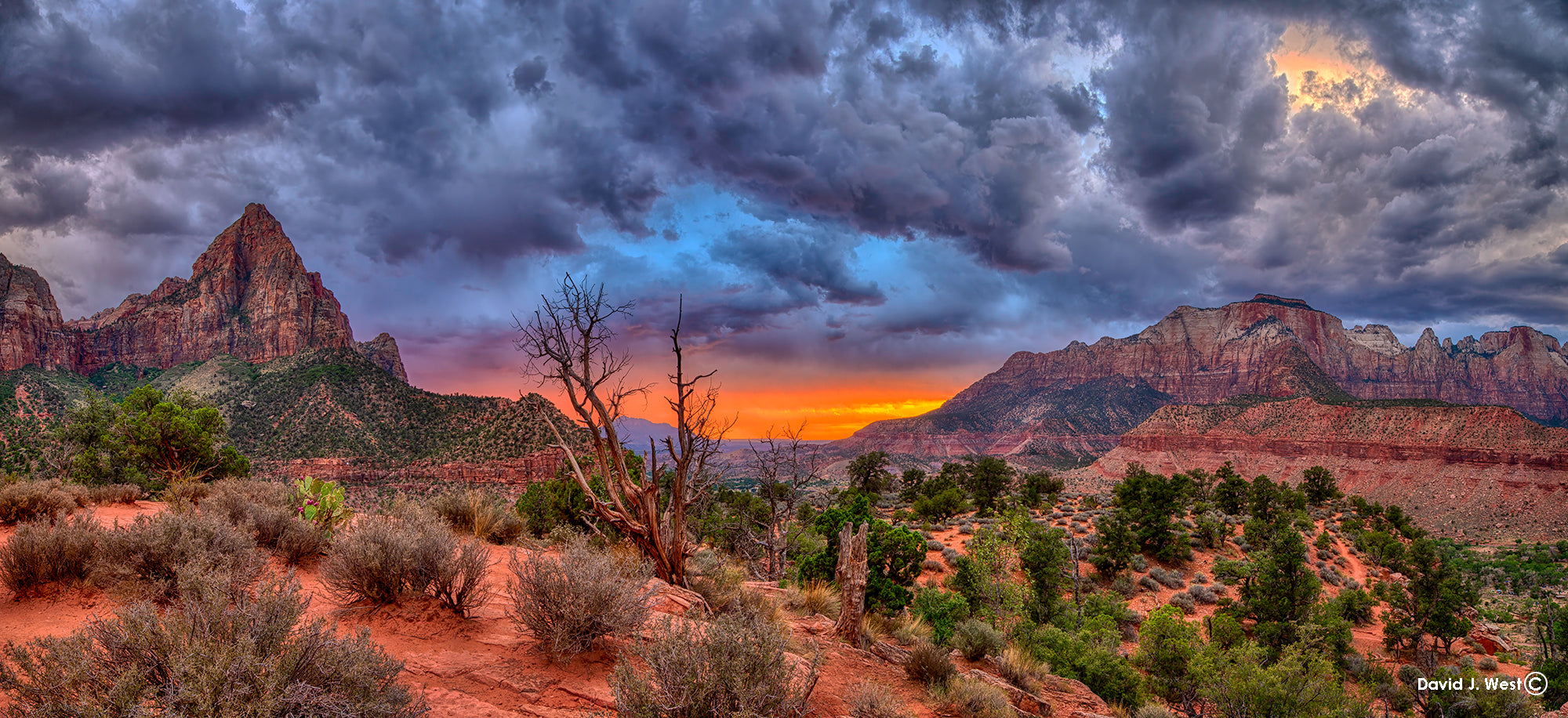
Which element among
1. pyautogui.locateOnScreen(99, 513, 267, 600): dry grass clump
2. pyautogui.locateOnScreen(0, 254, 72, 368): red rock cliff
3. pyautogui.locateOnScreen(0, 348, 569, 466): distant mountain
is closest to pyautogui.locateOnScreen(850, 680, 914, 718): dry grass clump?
pyautogui.locateOnScreen(99, 513, 267, 600): dry grass clump

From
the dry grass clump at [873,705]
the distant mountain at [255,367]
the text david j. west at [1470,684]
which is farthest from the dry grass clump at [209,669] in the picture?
the distant mountain at [255,367]

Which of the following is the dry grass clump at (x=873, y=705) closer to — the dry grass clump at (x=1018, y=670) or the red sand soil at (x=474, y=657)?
the red sand soil at (x=474, y=657)

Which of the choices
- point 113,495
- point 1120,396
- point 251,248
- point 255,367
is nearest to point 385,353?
point 251,248

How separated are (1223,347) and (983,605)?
21798 cm

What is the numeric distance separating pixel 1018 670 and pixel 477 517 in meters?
11.8

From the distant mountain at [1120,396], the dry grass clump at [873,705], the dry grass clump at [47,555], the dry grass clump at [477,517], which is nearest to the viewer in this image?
the dry grass clump at [873,705]

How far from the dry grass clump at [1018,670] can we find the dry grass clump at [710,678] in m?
7.22

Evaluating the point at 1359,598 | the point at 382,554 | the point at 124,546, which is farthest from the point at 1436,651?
the point at 124,546

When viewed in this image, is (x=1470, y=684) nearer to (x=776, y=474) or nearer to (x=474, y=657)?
(x=776, y=474)

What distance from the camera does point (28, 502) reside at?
397 inches

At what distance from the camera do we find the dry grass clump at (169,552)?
245 inches

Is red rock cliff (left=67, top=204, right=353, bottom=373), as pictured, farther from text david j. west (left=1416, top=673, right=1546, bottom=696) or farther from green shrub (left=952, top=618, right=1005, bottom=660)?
text david j. west (left=1416, top=673, right=1546, bottom=696)

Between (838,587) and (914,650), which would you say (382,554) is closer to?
(914,650)

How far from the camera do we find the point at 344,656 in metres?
4.11
